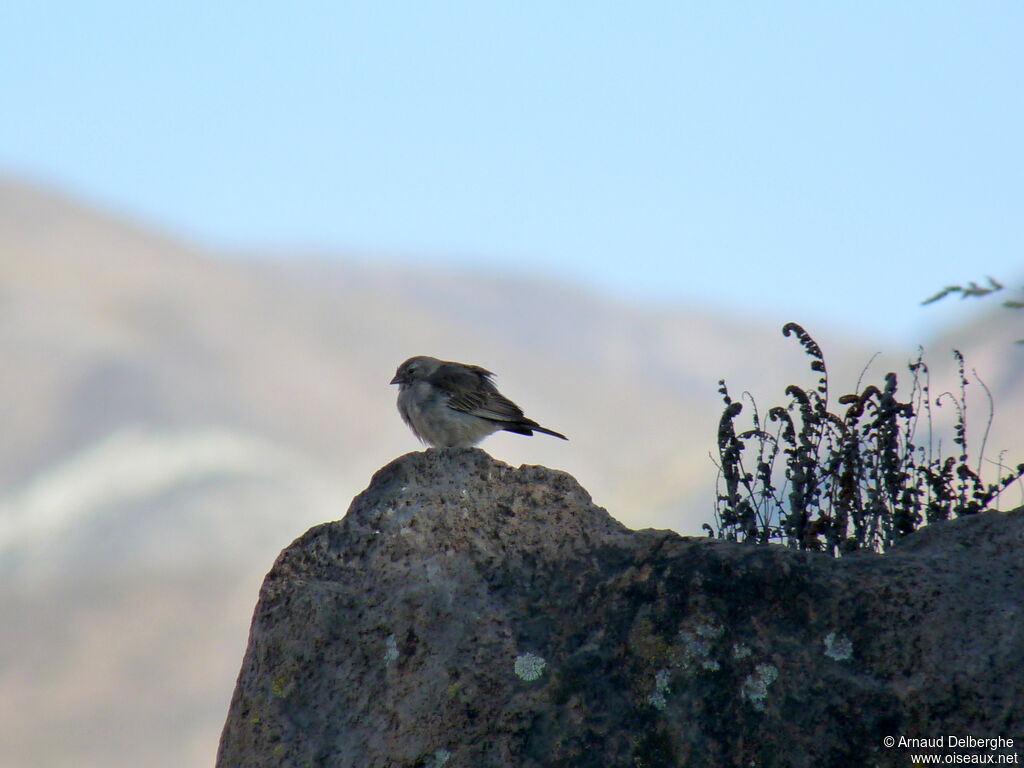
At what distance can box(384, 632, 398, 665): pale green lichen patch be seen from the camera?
14.0 ft

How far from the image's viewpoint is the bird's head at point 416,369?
889cm

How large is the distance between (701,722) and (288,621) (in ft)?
4.85

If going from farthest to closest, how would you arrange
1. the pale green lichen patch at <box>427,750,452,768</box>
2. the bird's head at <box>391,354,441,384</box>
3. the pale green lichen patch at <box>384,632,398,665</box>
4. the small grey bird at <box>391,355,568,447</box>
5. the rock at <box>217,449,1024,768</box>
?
the bird's head at <box>391,354,441,384</box>, the small grey bird at <box>391,355,568,447</box>, the pale green lichen patch at <box>384,632,398,665</box>, the pale green lichen patch at <box>427,750,452,768</box>, the rock at <box>217,449,1024,768</box>

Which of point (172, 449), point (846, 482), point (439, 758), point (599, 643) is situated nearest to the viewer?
point (439, 758)

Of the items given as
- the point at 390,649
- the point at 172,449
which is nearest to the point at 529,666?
the point at 390,649

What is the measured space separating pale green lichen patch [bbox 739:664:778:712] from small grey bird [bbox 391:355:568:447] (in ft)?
14.8

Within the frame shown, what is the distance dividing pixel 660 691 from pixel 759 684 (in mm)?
296

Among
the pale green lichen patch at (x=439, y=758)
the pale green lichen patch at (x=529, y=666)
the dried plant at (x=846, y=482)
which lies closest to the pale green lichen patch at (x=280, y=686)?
the pale green lichen patch at (x=439, y=758)

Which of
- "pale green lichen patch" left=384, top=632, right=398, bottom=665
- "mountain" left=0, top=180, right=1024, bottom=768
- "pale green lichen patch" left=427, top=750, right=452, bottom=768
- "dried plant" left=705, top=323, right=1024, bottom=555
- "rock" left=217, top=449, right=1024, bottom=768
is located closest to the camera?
"rock" left=217, top=449, right=1024, bottom=768

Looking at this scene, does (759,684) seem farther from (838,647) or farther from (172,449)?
(172,449)

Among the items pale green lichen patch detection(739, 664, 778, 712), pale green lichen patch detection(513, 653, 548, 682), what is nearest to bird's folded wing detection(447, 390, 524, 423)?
pale green lichen patch detection(513, 653, 548, 682)

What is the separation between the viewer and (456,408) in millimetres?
8492

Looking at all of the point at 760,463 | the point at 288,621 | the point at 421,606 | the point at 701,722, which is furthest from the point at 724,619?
the point at 760,463

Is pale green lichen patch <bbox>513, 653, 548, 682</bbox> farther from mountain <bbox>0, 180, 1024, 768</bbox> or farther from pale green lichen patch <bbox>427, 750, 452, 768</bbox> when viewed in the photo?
mountain <bbox>0, 180, 1024, 768</bbox>
